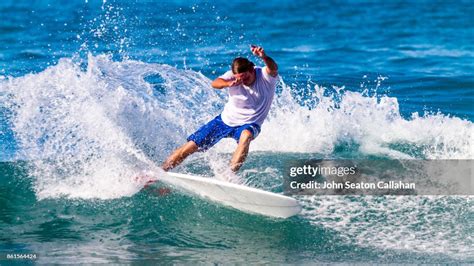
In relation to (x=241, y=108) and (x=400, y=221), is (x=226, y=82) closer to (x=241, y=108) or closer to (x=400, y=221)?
(x=241, y=108)

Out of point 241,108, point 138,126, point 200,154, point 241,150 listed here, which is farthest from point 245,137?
point 138,126

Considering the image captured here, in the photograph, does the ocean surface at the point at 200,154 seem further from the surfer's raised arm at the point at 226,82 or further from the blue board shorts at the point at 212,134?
the surfer's raised arm at the point at 226,82

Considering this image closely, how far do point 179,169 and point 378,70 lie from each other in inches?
402

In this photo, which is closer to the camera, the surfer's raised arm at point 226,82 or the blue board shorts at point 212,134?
the surfer's raised arm at point 226,82

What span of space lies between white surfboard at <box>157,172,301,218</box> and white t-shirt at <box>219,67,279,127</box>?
89 cm

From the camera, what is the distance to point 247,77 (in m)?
10.2

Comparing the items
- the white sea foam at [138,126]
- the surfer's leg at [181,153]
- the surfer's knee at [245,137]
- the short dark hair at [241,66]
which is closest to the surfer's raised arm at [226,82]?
the short dark hair at [241,66]

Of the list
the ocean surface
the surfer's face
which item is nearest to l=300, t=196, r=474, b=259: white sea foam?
the ocean surface

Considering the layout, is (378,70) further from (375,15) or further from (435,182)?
(435,182)

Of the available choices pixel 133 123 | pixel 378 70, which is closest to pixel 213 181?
pixel 133 123

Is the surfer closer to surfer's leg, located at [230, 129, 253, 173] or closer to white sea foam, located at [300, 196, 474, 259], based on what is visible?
surfer's leg, located at [230, 129, 253, 173]

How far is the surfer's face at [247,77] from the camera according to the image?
10070 millimetres

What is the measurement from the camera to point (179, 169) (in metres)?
11.6

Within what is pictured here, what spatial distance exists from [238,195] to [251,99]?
123 cm
